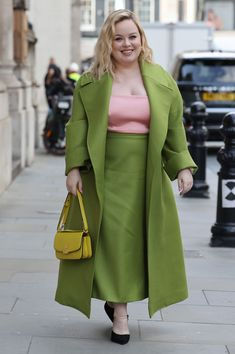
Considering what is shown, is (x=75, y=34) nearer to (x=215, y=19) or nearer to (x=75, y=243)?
(x=215, y=19)

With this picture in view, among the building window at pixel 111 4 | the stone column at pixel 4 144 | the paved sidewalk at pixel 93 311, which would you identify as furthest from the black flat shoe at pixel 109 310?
the building window at pixel 111 4

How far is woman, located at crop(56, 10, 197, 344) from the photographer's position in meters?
4.64

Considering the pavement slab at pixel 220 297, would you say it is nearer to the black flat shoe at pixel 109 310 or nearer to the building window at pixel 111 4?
the black flat shoe at pixel 109 310

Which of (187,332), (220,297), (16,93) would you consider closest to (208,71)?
(16,93)

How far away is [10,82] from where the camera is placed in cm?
1326

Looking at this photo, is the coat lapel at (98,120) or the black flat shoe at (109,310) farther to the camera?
the black flat shoe at (109,310)

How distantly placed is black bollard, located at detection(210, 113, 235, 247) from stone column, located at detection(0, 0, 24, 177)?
5.37 m

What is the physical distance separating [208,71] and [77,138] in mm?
13007

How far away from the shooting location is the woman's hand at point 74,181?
15.4 feet

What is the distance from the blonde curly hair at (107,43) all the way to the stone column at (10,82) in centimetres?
809

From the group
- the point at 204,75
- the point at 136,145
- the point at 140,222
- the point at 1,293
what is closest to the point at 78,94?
the point at 136,145

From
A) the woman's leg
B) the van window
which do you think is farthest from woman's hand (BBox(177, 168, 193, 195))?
the van window

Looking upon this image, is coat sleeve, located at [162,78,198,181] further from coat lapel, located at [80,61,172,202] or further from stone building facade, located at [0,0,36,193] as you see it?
stone building facade, located at [0,0,36,193]

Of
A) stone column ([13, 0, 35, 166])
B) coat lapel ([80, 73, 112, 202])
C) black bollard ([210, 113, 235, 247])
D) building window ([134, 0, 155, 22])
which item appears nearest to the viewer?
coat lapel ([80, 73, 112, 202])
